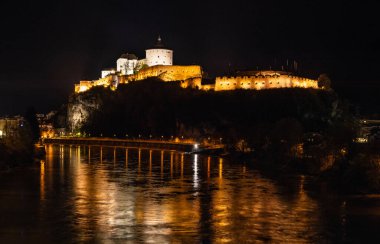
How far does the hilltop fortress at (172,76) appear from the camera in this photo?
214 ft

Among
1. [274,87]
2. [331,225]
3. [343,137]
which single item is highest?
[274,87]

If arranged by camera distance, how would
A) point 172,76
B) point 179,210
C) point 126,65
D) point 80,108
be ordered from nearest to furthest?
point 179,210, point 172,76, point 80,108, point 126,65

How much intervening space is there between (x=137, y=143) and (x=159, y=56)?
1672 centimetres

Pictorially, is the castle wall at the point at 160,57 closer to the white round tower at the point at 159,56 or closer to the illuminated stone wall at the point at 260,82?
the white round tower at the point at 159,56

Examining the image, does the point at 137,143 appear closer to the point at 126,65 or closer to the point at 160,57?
the point at 160,57

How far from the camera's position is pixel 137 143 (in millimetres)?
69000

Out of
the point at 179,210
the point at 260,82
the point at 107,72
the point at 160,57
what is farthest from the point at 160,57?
the point at 179,210

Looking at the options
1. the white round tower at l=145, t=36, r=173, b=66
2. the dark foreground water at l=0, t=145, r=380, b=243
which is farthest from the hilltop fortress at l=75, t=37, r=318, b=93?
the dark foreground water at l=0, t=145, r=380, b=243

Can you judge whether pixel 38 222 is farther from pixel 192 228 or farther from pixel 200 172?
pixel 200 172

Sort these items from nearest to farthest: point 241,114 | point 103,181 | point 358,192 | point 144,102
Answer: point 358,192, point 103,181, point 241,114, point 144,102

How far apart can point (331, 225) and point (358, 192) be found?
747 centimetres

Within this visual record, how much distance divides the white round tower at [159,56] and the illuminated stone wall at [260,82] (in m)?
15.1

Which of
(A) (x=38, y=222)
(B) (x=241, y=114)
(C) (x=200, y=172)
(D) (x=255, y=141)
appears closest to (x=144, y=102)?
(B) (x=241, y=114)

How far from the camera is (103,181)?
30578mm
